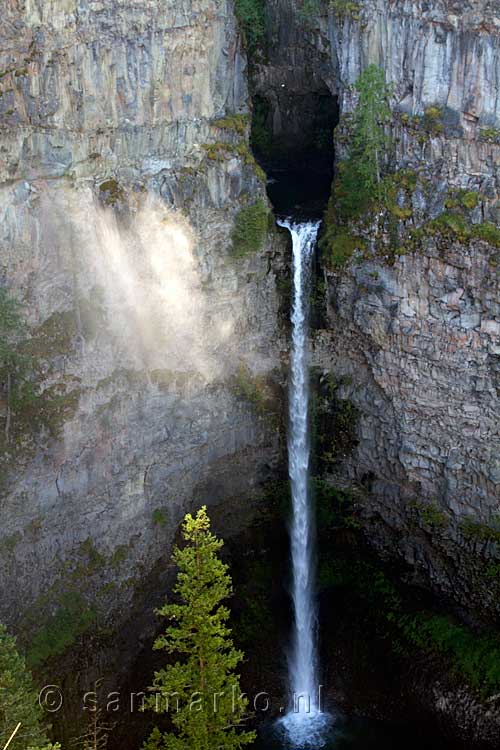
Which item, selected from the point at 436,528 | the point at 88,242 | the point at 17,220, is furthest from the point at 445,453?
the point at 17,220

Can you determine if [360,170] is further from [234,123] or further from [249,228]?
[234,123]

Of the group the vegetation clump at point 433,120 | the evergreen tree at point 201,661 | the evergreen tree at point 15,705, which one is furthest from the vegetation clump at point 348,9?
the evergreen tree at point 15,705

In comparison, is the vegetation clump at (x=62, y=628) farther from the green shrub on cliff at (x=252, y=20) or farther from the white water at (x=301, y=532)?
the green shrub on cliff at (x=252, y=20)

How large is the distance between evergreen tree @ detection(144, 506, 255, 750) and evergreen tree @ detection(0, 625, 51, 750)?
104 inches

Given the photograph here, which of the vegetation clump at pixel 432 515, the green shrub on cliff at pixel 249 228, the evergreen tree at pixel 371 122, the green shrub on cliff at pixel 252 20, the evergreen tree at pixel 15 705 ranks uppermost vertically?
the green shrub on cliff at pixel 252 20

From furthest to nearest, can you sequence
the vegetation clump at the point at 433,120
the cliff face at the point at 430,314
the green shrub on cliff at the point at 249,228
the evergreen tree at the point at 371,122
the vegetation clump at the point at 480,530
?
the vegetation clump at the point at 480,530
the green shrub on cliff at the point at 249,228
the evergreen tree at the point at 371,122
the vegetation clump at the point at 433,120
the cliff face at the point at 430,314

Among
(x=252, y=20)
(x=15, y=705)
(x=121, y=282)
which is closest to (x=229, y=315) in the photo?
(x=121, y=282)

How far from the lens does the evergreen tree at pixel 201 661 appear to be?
2072 centimetres

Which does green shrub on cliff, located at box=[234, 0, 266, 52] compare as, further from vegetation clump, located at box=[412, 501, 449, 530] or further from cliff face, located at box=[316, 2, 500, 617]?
vegetation clump, located at box=[412, 501, 449, 530]

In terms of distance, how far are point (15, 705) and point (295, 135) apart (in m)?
18.3

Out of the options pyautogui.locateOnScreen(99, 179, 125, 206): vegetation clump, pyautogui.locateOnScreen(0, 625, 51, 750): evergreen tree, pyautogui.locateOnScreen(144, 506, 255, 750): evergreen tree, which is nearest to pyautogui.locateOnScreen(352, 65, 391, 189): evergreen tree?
pyautogui.locateOnScreen(99, 179, 125, 206): vegetation clump

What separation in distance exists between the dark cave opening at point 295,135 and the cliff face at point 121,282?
357 cm

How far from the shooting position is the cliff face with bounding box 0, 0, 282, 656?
2330 cm

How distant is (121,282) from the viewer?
2561 centimetres
